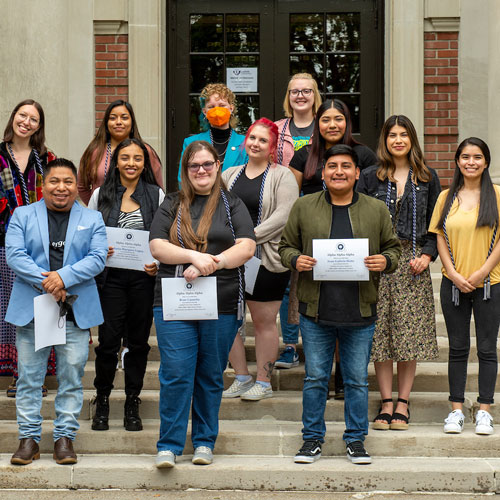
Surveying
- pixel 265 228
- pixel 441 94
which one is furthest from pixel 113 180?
pixel 441 94

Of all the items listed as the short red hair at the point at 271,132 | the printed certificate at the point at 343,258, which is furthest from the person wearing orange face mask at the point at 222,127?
the printed certificate at the point at 343,258

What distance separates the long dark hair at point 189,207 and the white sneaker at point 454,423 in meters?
1.98

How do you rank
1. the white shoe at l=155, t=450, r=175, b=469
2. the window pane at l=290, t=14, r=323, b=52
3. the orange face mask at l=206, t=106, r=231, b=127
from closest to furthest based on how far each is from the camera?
the white shoe at l=155, t=450, r=175, b=469 → the orange face mask at l=206, t=106, r=231, b=127 → the window pane at l=290, t=14, r=323, b=52

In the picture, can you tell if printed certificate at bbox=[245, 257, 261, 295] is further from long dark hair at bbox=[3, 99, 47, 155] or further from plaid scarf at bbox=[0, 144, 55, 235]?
long dark hair at bbox=[3, 99, 47, 155]

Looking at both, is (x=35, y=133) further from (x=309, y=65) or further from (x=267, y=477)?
(x=309, y=65)

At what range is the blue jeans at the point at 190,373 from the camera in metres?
4.98

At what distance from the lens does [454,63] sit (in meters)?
8.91

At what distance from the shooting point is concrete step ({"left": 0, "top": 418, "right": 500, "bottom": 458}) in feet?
17.6

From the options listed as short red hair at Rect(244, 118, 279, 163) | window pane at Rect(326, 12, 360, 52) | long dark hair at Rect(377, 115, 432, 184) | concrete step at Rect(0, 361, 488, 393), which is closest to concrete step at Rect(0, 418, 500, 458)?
concrete step at Rect(0, 361, 488, 393)

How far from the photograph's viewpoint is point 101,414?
18.3 ft

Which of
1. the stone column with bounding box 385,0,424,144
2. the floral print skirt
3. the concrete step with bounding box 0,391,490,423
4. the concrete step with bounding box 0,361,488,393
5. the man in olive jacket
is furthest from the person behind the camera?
the stone column with bounding box 385,0,424,144

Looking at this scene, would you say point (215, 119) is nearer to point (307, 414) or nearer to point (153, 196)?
point (153, 196)

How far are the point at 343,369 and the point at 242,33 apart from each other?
5098 millimetres

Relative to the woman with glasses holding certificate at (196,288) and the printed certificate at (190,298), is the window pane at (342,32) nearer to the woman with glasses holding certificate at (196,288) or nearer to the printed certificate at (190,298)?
the woman with glasses holding certificate at (196,288)
